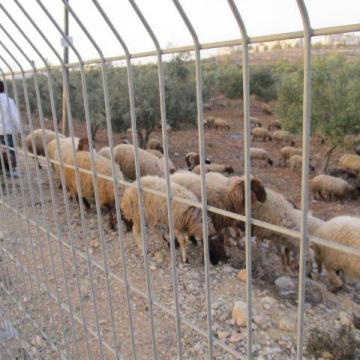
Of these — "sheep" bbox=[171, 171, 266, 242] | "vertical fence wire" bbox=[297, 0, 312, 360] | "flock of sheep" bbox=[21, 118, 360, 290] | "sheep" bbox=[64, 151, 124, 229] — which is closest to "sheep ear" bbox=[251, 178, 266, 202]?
"sheep" bbox=[171, 171, 266, 242]

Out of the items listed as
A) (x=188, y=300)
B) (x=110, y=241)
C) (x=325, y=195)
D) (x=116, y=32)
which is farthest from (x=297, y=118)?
(x=116, y=32)

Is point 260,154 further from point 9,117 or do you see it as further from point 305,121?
point 305,121

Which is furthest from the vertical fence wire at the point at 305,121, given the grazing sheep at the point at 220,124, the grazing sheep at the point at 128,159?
the grazing sheep at the point at 220,124

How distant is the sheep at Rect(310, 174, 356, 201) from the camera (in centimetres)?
1230

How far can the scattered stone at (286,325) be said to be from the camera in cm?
378

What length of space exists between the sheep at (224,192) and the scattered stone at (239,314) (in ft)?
3.22

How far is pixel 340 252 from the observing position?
4.57m

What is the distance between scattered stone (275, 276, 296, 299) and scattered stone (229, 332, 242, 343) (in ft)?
3.71

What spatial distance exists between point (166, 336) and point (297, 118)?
1298cm

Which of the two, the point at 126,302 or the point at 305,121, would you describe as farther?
the point at 126,302

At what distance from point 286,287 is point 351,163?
466 inches

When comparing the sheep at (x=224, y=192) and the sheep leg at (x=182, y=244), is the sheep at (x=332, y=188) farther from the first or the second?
the sheep leg at (x=182, y=244)

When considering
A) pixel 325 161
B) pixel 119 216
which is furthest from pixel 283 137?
pixel 119 216

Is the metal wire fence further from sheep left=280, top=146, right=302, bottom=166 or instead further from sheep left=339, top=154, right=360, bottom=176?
sheep left=280, top=146, right=302, bottom=166
